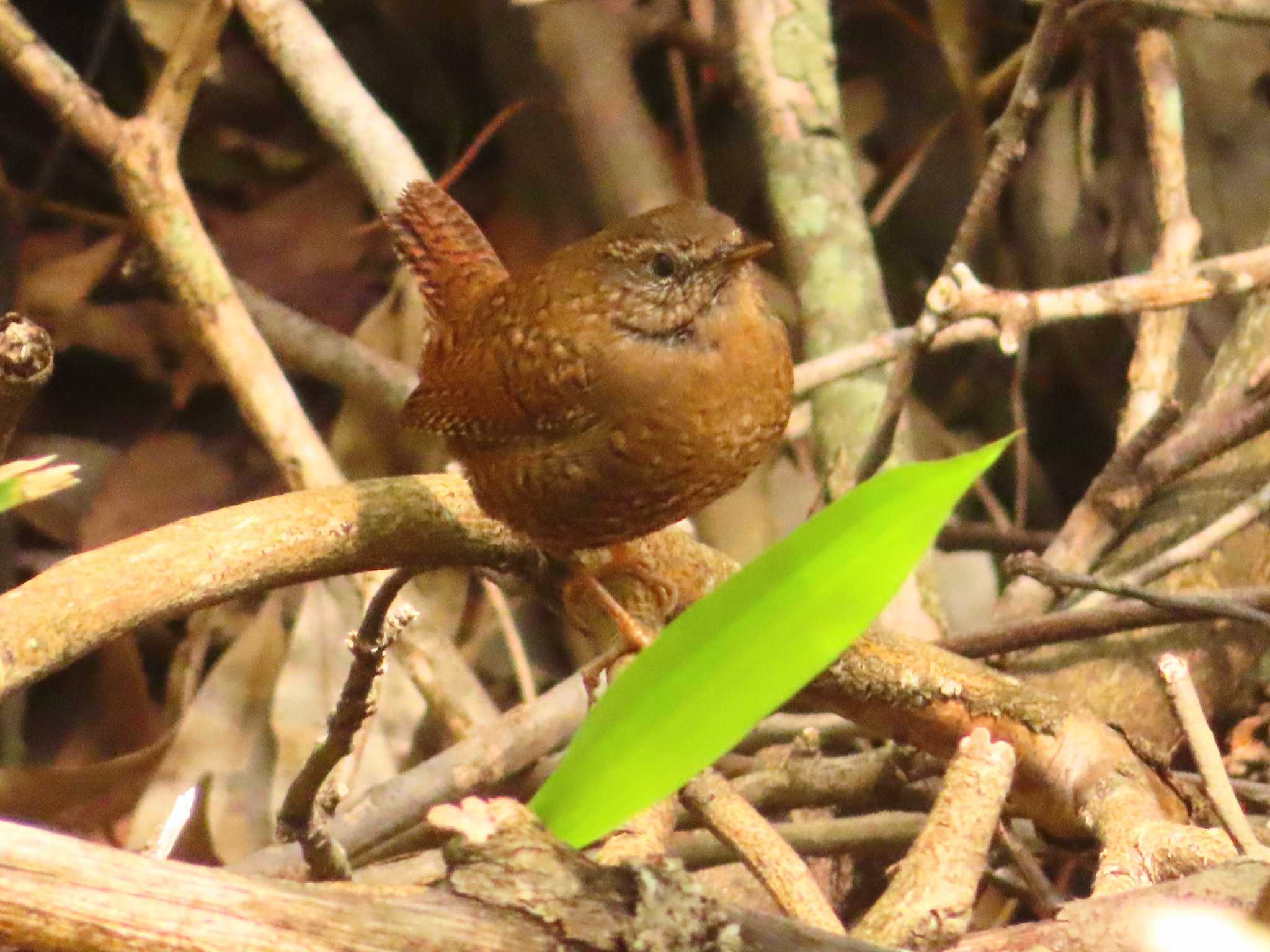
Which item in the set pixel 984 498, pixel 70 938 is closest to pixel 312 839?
pixel 70 938

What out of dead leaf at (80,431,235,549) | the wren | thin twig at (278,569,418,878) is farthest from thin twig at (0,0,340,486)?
thin twig at (278,569,418,878)

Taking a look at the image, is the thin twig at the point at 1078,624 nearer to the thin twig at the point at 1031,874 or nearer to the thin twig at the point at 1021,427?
the thin twig at the point at 1031,874

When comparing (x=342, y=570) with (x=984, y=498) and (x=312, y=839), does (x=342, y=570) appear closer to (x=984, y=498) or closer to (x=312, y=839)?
(x=312, y=839)

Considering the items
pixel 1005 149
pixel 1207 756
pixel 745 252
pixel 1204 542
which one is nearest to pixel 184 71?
pixel 745 252

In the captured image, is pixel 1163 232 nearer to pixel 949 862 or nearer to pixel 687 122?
pixel 687 122

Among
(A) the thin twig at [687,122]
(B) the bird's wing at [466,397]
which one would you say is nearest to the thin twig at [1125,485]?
(B) the bird's wing at [466,397]

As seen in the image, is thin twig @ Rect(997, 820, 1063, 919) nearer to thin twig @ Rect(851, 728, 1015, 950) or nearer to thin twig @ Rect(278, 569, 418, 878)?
thin twig @ Rect(851, 728, 1015, 950)

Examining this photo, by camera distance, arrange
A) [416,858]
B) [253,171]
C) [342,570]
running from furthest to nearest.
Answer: [253,171]
[416,858]
[342,570]

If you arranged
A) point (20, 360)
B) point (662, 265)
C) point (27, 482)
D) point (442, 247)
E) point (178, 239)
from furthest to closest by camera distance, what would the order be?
point (178, 239)
point (442, 247)
point (662, 265)
point (20, 360)
point (27, 482)
